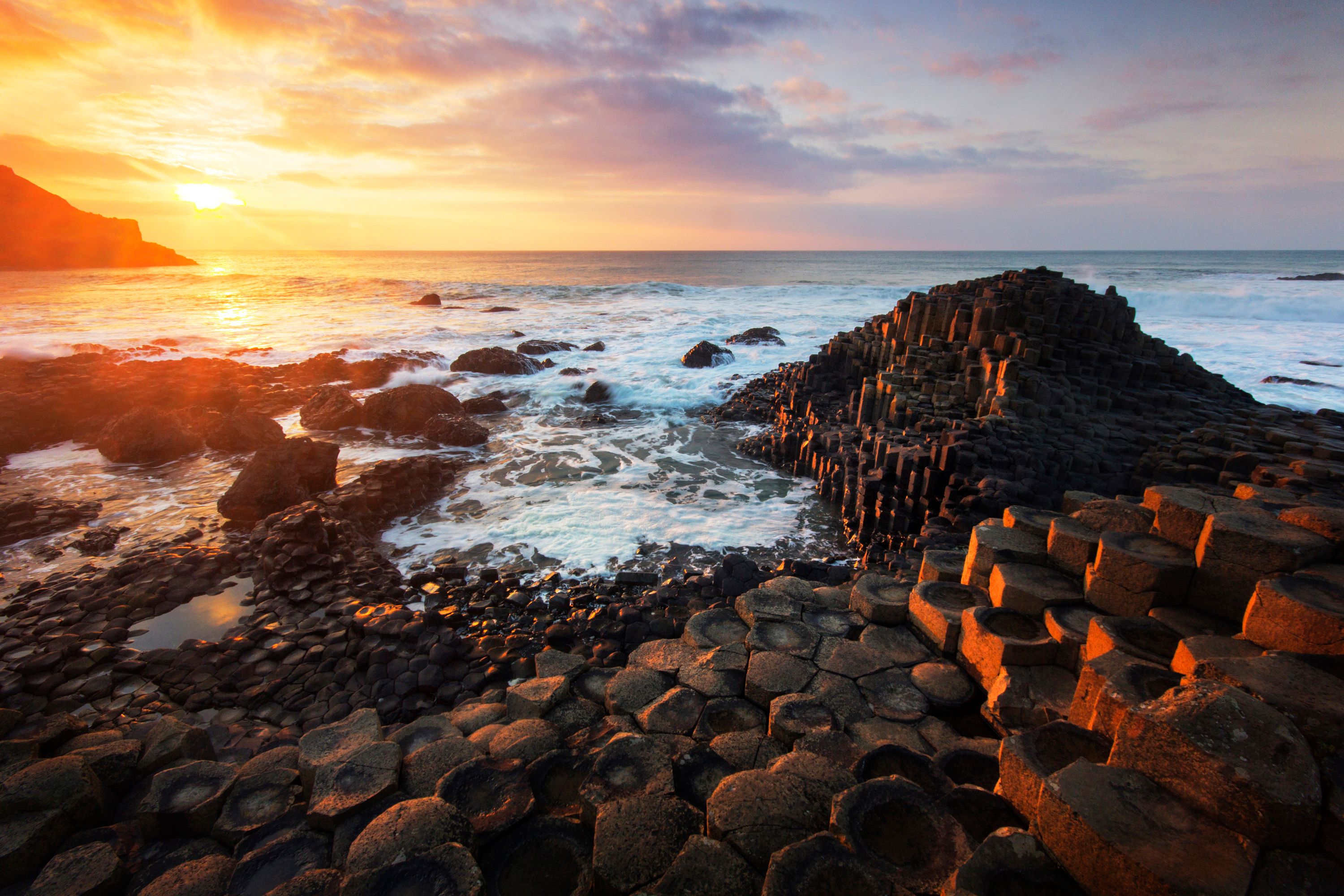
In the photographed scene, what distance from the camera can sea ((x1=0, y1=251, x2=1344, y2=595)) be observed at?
8.31 meters

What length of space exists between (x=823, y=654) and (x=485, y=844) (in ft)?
8.99

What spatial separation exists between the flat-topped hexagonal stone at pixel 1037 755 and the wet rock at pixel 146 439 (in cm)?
1417

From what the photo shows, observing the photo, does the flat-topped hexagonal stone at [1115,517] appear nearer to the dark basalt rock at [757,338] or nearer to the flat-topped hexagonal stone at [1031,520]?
the flat-topped hexagonal stone at [1031,520]

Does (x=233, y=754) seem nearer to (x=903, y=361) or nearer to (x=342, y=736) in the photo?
(x=342, y=736)

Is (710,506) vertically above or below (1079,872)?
below

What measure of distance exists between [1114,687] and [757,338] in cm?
2296

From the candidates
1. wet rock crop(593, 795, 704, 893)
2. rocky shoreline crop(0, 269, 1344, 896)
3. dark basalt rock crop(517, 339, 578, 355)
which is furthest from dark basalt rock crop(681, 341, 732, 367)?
wet rock crop(593, 795, 704, 893)

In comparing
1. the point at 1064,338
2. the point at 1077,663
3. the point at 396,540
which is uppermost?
the point at 1064,338

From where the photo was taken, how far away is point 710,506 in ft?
30.2

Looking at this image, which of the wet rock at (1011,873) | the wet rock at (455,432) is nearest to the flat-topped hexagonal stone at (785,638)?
the wet rock at (1011,873)

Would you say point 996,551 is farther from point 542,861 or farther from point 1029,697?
point 542,861

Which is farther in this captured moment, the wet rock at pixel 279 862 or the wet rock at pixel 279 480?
the wet rock at pixel 279 480

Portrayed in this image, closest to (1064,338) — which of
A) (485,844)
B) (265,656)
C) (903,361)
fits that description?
(903,361)

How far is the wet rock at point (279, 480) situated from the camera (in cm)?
829
